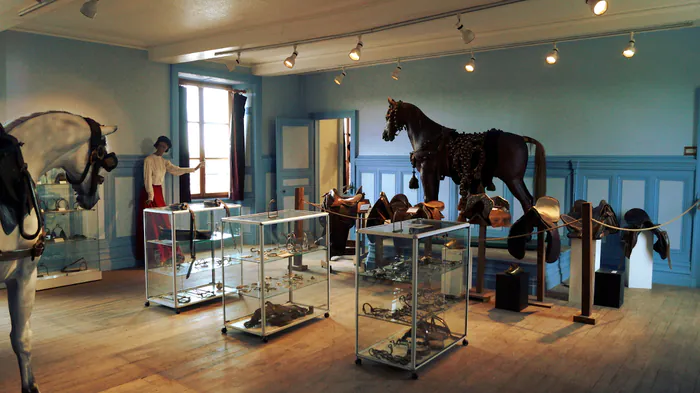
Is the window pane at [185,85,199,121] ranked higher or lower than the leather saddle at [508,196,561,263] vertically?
higher

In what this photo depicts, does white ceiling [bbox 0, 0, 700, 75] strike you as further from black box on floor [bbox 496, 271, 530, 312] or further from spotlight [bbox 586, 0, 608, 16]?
black box on floor [bbox 496, 271, 530, 312]

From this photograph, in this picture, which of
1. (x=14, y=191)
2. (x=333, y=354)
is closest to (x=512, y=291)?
(x=333, y=354)

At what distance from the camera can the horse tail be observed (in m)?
6.46

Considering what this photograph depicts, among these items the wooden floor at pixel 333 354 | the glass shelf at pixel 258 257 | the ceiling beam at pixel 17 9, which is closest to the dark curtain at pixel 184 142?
the wooden floor at pixel 333 354

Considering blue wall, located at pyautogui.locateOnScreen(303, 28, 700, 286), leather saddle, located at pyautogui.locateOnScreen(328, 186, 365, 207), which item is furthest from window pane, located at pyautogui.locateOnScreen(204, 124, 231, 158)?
blue wall, located at pyautogui.locateOnScreen(303, 28, 700, 286)

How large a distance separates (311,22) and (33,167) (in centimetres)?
375

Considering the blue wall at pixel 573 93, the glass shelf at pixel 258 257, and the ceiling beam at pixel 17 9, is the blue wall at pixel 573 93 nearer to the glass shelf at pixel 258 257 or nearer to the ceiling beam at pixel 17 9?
the glass shelf at pixel 258 257

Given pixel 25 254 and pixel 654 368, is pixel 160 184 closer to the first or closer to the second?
pixel 25 254

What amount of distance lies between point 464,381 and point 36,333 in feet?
12.8

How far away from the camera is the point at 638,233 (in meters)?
Result: 6.60

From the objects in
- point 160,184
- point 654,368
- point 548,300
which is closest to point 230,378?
point 654,368

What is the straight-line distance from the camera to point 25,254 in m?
3.30

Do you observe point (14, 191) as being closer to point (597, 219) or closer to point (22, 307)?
point (22, 307)

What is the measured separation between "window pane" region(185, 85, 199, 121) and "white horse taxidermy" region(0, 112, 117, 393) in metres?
5.81
